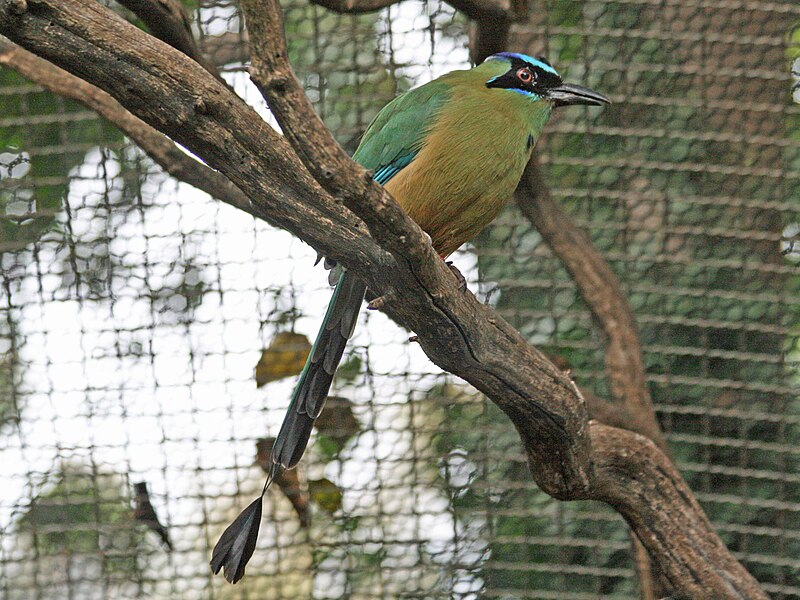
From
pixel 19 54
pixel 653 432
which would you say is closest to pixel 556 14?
pixel 653 432

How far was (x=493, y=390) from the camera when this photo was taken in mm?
1995

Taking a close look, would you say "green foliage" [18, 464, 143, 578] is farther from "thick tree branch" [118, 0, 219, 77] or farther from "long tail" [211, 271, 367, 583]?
"thick tree branch" [118, 0, 219, 77]

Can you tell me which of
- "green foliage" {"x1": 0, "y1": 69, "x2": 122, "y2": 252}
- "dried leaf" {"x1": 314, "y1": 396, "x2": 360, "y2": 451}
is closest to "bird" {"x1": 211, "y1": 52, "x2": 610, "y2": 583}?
"dried leaf" {"x1": 314, "y1": 396, "x2": 360, "y2": 451}

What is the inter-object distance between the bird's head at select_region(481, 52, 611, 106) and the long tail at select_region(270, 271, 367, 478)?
0.63m

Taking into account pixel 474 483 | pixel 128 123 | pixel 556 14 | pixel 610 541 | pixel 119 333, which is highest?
pixel 556 14

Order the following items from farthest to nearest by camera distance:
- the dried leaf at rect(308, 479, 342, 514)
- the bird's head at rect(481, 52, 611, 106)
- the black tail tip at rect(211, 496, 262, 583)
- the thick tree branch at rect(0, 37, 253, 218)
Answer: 1. the dried leaf at rect(308, 479, 342, 514)
2. the thick tree branch at rect(0, 37, 253, 218)
3. the bird's head at rect(481, 52, 611, 106)
4. the black tail tip at rect(211, 496, 262, 583)

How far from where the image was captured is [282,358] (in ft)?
11.0

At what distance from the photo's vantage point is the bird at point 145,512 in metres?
3.52

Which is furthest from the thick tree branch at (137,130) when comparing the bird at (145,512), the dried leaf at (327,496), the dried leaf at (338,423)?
the bird at (145,512)

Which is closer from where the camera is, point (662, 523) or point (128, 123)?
point (662, 523)

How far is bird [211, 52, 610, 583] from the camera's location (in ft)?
7.15

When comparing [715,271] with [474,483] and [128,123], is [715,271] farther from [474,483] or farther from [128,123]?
[128,123]

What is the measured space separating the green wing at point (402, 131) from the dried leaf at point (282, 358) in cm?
99

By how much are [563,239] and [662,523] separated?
3.28 ft
